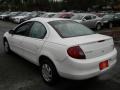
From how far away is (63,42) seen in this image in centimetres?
432

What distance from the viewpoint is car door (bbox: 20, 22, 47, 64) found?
5.00 meters

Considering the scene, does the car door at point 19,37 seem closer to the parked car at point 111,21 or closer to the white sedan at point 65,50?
the white sedan at point 65,50

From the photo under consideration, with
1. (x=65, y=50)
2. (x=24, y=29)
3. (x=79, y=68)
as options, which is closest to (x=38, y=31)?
(x=24, y=29)

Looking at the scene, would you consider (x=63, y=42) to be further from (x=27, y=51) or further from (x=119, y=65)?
(x=119, y=65)

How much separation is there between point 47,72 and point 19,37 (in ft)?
6.07

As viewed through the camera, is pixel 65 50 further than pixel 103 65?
No

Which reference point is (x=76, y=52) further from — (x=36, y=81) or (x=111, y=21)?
(x=111, y=21)

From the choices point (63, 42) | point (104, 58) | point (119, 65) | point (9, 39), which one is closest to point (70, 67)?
point (63, 42)

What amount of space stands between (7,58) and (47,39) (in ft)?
9.36

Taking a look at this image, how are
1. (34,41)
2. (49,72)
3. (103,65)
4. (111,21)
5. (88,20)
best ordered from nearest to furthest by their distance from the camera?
(103,65) < (49,72) < (34,41) < (88,20) < (111,21)

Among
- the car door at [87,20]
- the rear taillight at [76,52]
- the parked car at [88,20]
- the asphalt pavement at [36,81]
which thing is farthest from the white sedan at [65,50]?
the car door at [87,20]

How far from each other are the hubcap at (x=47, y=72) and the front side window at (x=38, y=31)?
76 centimetres

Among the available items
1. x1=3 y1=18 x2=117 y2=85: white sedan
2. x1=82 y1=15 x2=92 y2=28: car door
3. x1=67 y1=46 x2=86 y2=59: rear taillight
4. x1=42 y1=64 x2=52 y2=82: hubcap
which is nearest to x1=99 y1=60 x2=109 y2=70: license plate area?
x1=3 y1=18 x2=117 y2=85: white sedan

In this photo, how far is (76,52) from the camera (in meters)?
4.10
